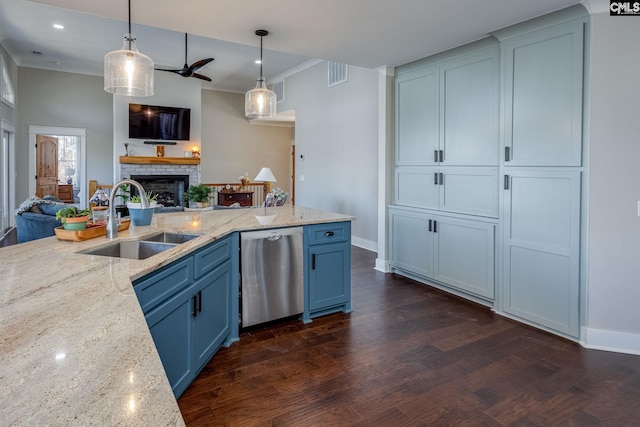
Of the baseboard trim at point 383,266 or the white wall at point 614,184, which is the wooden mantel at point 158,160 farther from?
the white wall at point 614,184

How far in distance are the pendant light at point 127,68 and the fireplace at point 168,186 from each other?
6.34m

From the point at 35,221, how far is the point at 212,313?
108 inches

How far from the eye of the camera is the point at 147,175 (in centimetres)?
838

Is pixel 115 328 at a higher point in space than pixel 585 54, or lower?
lower

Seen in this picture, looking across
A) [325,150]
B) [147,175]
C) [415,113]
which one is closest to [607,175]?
[415,113]

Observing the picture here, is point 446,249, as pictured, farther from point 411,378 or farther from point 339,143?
point 339,143

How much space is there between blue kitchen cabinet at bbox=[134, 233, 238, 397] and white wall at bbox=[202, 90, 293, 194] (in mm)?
7303

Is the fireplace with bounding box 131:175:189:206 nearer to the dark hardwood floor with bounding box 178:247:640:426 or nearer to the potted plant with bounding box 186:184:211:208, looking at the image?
the potted plant with bounding box 186:184:211:208

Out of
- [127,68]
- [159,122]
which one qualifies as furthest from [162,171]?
[127,68]

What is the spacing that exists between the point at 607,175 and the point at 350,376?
7.73 ft

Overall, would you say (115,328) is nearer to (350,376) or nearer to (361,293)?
(350,376)

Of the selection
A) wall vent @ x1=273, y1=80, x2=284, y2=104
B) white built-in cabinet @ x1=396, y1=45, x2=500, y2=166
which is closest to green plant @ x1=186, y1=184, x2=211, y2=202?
wall vent @ x1=273, y1=80, x2=284, y2=104

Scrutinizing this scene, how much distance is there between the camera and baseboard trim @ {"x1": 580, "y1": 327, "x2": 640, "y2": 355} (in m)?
2.81

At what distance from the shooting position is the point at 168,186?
28.7ft
